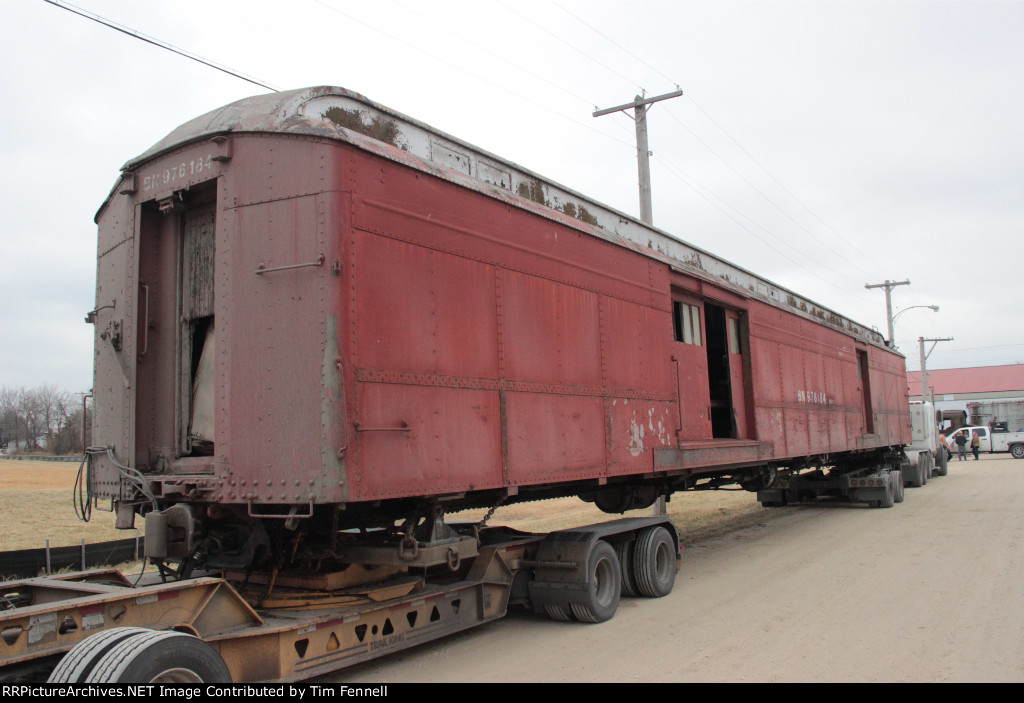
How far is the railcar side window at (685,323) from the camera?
9.12 metres

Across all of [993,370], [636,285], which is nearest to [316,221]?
[636,285]

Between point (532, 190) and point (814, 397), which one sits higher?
point (532, 190)

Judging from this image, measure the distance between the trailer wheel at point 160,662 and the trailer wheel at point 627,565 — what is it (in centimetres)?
476

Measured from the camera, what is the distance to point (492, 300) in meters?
5.90

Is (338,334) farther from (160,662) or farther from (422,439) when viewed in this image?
(160,662)

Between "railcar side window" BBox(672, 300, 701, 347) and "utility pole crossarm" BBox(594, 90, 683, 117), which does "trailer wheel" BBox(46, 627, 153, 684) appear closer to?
"railcar side window" BBox(672, 300, 701, 347)

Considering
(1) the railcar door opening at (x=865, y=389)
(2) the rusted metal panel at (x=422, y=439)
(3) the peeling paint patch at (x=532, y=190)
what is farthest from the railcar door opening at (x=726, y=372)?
(1) the railcar door opening at (x=865, y=389)

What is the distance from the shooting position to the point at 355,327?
15.3 feet

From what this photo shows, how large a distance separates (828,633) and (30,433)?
A: 9631 centimetres

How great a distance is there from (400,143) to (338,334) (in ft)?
5.73

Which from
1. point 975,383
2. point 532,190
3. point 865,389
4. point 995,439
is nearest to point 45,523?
point 532,190

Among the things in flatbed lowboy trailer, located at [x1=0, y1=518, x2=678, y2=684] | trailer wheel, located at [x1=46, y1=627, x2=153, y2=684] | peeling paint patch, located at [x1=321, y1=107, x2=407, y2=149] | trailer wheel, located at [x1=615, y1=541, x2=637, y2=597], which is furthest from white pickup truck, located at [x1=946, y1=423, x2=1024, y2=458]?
trailer wheel, located at [x1=46, y1=627, x2=153, y2=684]

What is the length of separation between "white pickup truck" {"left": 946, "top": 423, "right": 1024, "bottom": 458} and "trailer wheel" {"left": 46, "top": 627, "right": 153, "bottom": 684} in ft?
131

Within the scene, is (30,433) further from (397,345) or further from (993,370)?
(993,370)
